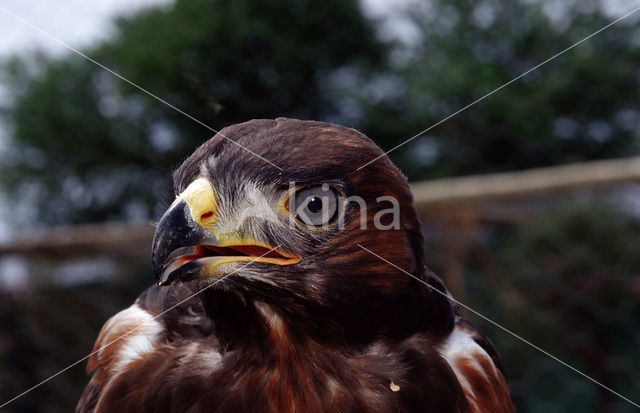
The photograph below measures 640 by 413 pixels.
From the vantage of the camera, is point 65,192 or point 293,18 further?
point 65,192

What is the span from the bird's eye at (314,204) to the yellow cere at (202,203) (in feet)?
0.25

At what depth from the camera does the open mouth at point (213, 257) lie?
609 millimetres

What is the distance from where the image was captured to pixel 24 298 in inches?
93.4

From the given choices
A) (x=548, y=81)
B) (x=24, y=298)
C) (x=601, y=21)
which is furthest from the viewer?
(x=24, y=298)

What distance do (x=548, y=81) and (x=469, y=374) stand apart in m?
1.60

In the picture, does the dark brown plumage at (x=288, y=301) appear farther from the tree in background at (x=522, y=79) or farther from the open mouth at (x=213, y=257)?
the tree in background at (x=522, y=79)

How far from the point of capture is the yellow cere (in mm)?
619

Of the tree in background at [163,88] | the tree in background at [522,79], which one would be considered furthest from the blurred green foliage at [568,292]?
the tree in background at [163,88]

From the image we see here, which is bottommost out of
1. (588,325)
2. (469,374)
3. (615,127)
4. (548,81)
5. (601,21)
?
(588,325)

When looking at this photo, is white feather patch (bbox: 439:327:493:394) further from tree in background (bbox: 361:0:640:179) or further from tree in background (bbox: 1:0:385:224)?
tree in background (bbox: 361:0:640:179)

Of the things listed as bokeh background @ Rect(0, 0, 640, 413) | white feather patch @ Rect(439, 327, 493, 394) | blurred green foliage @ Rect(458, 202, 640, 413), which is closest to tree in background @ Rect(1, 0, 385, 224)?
bokeh background @ Rect(0, 0, 640, 413)

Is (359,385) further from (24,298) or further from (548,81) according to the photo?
(24,298)

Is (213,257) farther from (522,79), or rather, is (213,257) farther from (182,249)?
(522,79)

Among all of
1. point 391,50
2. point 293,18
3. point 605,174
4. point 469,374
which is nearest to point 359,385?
point 469,374
